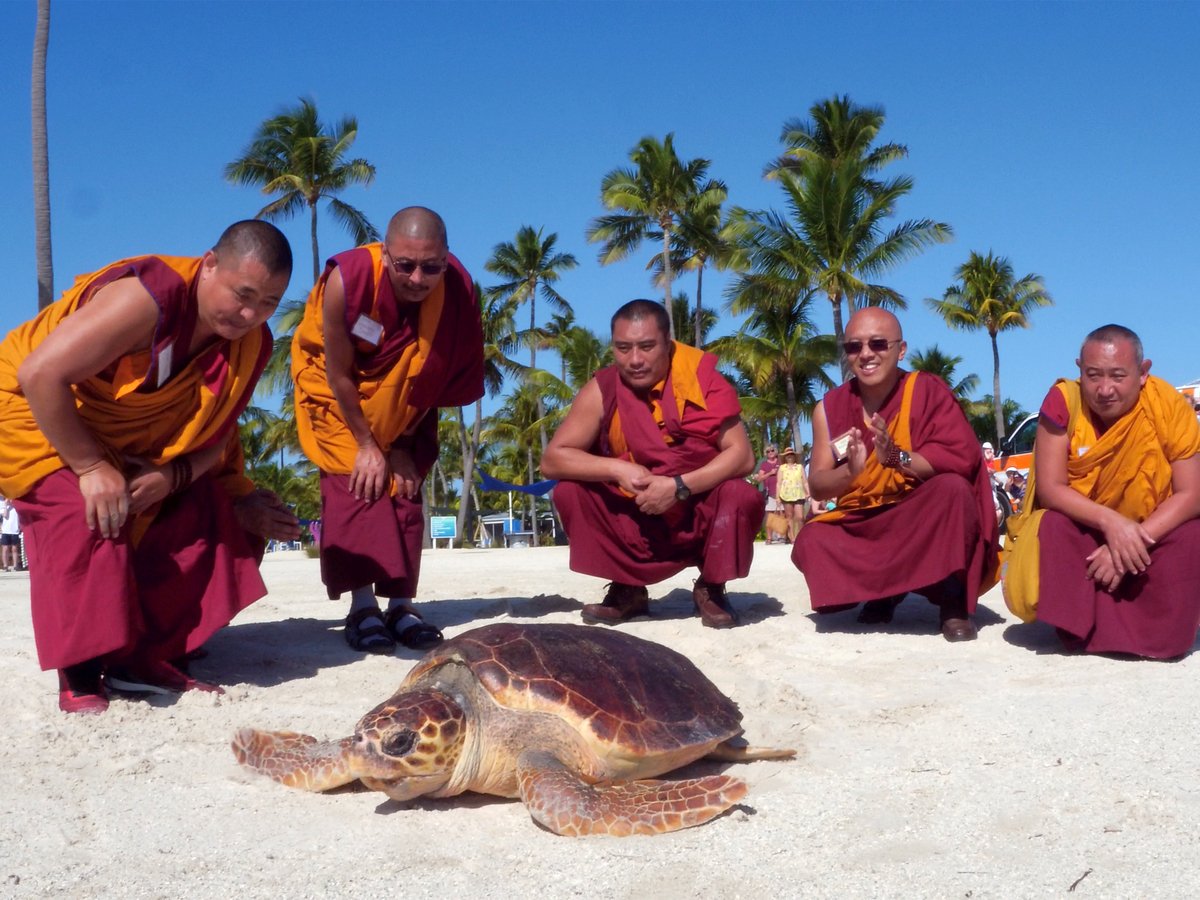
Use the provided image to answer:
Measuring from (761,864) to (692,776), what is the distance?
31.0 inches

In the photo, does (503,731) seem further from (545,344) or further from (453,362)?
(545,344)

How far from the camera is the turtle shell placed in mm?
2965

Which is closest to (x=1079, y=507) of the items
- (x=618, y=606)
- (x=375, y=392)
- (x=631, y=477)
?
(x=631, y=477)

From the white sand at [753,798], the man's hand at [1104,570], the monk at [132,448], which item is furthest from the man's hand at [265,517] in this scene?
the man's hand at [1104,570]

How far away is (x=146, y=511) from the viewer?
3879 mm

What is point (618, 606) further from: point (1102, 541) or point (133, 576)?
point (133, 576)

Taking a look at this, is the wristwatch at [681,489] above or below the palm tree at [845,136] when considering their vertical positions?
below

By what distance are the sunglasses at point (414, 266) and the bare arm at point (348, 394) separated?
0.25 metres

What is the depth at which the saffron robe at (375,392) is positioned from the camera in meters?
4.66

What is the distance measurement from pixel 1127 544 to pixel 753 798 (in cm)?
223

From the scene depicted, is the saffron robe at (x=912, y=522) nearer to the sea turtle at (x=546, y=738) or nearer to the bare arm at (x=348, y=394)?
the sea turtle at (x=546, y=738)

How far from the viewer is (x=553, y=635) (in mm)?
3312

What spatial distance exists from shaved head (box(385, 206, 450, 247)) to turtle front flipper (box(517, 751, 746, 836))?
2455 mm

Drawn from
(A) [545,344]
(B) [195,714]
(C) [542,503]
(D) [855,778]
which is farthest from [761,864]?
(C) [542,503]
